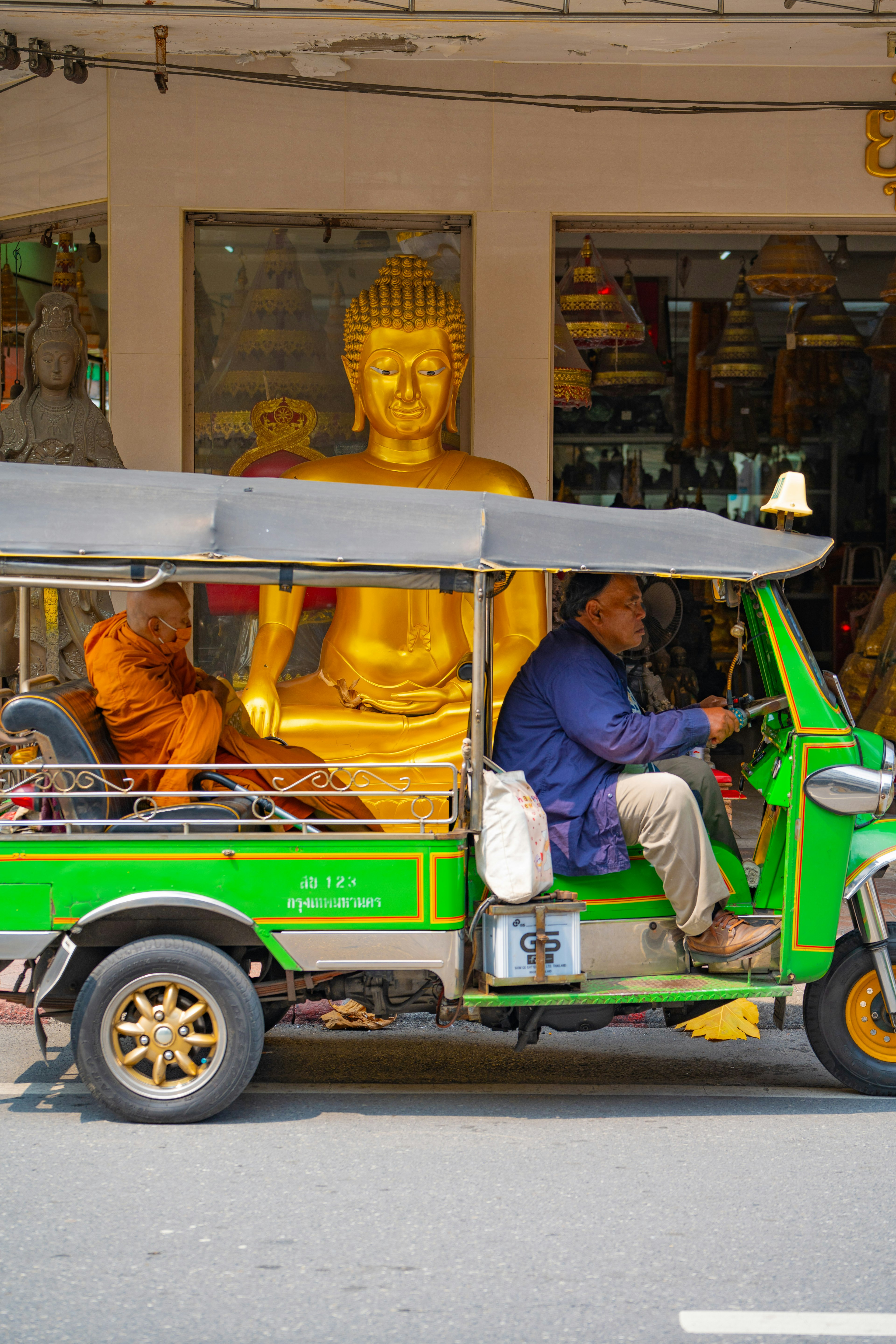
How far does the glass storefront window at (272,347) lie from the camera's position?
360 inches

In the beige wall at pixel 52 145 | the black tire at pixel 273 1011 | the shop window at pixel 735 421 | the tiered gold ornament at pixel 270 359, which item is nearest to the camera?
the black tire at pixel 273 1011

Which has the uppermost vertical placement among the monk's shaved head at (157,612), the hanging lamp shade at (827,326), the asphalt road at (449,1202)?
the hanging lamp shade at (827,326)

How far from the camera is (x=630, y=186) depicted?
902 cm

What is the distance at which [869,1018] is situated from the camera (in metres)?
4.69

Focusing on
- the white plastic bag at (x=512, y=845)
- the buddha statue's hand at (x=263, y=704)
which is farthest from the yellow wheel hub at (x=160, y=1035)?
the buddha statue's hand at (x=263, y=704)

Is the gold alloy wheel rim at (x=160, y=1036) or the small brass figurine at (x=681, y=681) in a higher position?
the small brass figurine at (x=681, y=681)

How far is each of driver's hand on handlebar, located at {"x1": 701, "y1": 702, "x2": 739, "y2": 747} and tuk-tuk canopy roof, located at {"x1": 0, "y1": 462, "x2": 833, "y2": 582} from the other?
16.9 inches

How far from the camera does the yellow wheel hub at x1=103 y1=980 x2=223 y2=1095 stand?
4355mm

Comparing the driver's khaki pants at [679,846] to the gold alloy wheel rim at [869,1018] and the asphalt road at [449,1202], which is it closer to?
the gold alloy wheel rim at [869,1018]

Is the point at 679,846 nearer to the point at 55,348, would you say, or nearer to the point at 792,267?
the point at 55,348

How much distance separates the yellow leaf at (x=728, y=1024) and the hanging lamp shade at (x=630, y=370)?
6.49 m

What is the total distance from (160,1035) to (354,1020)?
1.40m

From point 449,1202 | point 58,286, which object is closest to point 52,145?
point 58,286

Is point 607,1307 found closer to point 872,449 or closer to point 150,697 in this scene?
point 150,697
